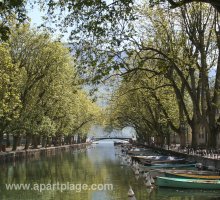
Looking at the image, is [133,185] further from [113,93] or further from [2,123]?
[113,93]

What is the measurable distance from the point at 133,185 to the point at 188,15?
15.9 metres

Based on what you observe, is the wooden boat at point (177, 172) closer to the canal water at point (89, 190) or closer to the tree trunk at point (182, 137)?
the canal water at point (89, 190)

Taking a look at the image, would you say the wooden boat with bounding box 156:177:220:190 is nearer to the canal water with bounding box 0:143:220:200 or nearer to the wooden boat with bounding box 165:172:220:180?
the canal water with bounding box 0:143:220:200

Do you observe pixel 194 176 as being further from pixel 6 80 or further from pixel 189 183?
pixel 6 80

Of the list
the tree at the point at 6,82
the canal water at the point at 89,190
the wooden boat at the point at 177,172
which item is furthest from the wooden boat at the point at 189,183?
the tree at the point at 6,82

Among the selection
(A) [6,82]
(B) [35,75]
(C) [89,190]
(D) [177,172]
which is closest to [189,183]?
(D) [177,172]

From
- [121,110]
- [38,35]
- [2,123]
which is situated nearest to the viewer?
[2,123]

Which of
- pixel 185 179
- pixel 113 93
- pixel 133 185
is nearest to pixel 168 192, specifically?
pixel 185 179

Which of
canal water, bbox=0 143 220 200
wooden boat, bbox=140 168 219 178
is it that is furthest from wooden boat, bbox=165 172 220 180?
canal water, bbox=0 143 220 200

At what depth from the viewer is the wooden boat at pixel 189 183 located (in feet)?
A: 75.8

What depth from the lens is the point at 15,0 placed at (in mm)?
11797

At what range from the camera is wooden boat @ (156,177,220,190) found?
23.1 meters

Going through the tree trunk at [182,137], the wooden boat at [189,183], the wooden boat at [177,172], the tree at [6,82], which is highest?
the tree at [6,82]

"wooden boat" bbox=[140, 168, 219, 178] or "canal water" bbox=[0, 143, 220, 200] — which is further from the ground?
"wooden boat" bbox=[140, 168, 219, 178]
